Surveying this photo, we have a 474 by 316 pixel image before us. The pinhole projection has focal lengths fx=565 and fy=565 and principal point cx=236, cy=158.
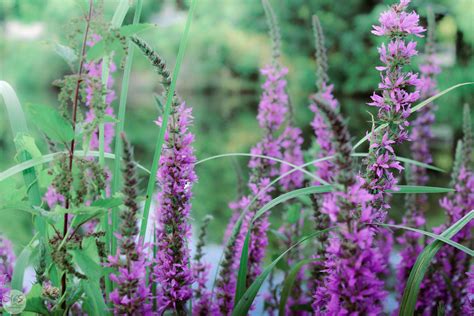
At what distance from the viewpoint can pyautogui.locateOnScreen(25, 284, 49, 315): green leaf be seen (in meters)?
1.09

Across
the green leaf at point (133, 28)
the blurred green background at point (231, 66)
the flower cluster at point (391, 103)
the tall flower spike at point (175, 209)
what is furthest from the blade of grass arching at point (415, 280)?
the blurred green background at point (231, 66)

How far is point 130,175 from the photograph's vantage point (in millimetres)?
947

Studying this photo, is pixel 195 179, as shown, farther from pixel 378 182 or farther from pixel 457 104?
pixel 457 104

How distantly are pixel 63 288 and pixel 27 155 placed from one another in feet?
0.99

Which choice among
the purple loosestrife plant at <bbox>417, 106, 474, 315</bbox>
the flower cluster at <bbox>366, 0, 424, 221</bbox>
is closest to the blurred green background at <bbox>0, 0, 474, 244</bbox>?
the purple loosestrife plant at <bbox>417, 106, 474, 315</bbox>

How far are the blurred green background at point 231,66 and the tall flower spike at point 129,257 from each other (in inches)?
145

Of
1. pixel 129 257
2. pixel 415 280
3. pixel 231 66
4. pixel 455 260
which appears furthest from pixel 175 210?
pixel 231 66

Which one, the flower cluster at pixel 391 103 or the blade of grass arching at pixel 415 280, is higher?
the flower cluster at pixel 391 103

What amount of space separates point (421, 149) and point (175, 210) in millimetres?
1428

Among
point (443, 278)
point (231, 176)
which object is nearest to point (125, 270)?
point (443, 278)

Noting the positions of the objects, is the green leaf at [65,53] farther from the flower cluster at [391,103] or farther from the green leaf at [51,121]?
the flower cluster at [391,103]

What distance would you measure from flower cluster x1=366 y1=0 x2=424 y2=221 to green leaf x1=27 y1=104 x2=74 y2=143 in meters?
0.62

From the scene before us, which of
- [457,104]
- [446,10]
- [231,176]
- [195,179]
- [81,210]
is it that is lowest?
[81,210]

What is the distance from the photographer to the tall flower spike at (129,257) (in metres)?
0.95
